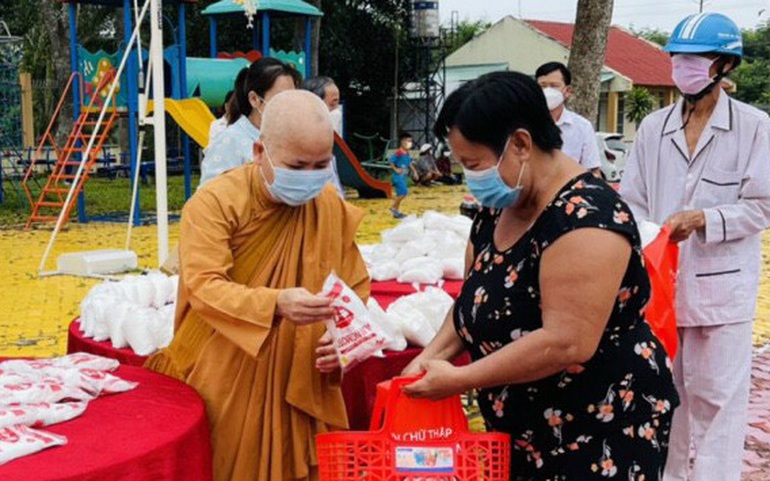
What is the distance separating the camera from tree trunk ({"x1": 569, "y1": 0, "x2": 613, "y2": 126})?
10.4 m

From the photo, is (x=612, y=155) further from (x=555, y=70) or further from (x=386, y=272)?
(x=386, y=272)

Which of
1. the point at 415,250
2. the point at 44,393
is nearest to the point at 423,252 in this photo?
the point at 415,250

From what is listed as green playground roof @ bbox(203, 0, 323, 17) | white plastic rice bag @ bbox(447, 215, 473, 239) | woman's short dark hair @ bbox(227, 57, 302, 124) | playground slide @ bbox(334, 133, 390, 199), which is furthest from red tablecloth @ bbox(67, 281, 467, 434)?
green playground roof @ bbox(203, 0, 323, 17)

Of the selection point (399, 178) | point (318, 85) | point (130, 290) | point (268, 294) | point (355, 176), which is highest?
point (318, 85)

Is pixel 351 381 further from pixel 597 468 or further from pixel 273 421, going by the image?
pixel 597 468

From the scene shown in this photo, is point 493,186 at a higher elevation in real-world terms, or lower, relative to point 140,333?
higher

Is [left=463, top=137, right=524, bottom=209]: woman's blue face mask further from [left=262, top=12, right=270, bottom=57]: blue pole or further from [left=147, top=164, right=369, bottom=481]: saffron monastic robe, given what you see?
[left=262, top=12, right=270, bottom=57]: blue pole

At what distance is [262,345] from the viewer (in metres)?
2.44

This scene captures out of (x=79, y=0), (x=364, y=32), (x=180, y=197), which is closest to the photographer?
(x=79, y=0)

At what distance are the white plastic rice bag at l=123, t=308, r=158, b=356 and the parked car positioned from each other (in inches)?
628

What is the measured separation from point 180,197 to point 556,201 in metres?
16.1

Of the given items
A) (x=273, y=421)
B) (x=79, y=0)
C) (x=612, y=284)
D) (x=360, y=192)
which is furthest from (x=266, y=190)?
(x=360, y=192)

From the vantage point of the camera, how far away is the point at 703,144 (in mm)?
3201

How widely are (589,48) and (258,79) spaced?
281 inches
